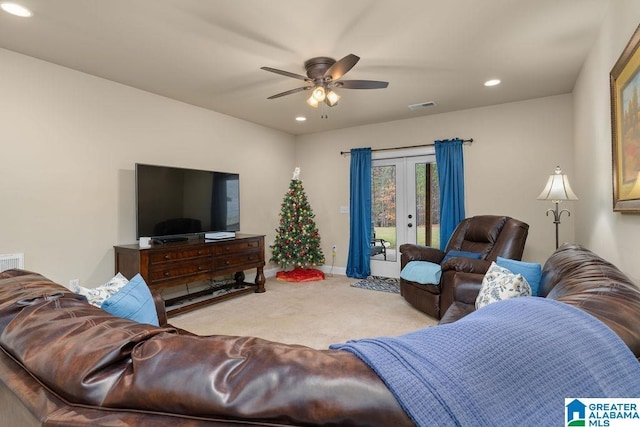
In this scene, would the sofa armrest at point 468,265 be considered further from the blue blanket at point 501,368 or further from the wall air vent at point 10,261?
the wall air vent at point 10,261

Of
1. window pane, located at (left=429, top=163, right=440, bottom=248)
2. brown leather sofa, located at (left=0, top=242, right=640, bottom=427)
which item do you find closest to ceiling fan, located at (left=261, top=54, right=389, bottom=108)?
window pane, located at (left=429, top=163, right=440, bottom=248)

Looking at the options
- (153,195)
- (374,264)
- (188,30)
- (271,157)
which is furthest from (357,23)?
(374,264)

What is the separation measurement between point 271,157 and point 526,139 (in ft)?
12.9

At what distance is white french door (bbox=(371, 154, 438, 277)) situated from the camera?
5.16m

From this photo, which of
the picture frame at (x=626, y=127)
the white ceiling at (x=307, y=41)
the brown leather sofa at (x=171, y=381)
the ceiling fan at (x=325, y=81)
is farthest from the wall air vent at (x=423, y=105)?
the brown leather sofa at (x=171, y=381)

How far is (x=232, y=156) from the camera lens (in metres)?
5.05

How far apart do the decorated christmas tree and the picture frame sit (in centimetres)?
406

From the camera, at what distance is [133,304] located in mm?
1422

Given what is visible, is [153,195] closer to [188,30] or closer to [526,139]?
[188,30]

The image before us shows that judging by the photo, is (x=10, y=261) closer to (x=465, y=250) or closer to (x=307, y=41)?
(x=307, y=41)

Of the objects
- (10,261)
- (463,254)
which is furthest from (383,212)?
(10,261)

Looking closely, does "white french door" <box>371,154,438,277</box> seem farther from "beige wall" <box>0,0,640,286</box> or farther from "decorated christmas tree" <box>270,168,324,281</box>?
"decorated christmas tree" <box>270,168,324,281</box>

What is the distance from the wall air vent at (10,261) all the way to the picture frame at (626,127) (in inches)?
183

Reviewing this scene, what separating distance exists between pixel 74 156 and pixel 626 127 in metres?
4.58
